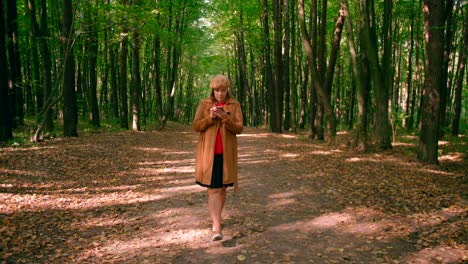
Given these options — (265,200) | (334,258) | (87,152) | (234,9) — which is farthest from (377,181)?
(234,9)

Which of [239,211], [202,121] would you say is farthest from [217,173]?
[239,211]

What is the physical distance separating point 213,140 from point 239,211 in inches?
85.9

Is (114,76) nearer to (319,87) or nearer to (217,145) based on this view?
(319,87)

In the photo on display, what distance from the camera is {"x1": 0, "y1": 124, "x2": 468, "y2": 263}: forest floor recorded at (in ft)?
15.5

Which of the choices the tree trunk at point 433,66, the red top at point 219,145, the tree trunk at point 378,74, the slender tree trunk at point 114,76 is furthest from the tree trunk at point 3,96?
the tree trunk at point 433,66

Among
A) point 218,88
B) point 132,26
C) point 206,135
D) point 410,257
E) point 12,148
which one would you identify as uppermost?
point 132,26

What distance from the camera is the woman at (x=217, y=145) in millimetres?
4832

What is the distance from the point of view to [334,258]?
4484 mm

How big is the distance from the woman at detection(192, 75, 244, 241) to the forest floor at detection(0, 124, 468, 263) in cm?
81

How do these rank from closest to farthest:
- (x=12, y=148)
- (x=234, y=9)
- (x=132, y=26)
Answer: (x=12, y=148), (x=132, y=26), (x=234, y=9)

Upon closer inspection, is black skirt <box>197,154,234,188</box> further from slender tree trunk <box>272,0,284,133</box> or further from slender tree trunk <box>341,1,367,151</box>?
slender tree trunk <box>272,0,284,133</box>

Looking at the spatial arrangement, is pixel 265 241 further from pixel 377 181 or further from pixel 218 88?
pixel 377 181

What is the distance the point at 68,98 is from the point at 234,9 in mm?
16258

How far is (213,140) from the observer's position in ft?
16.0
